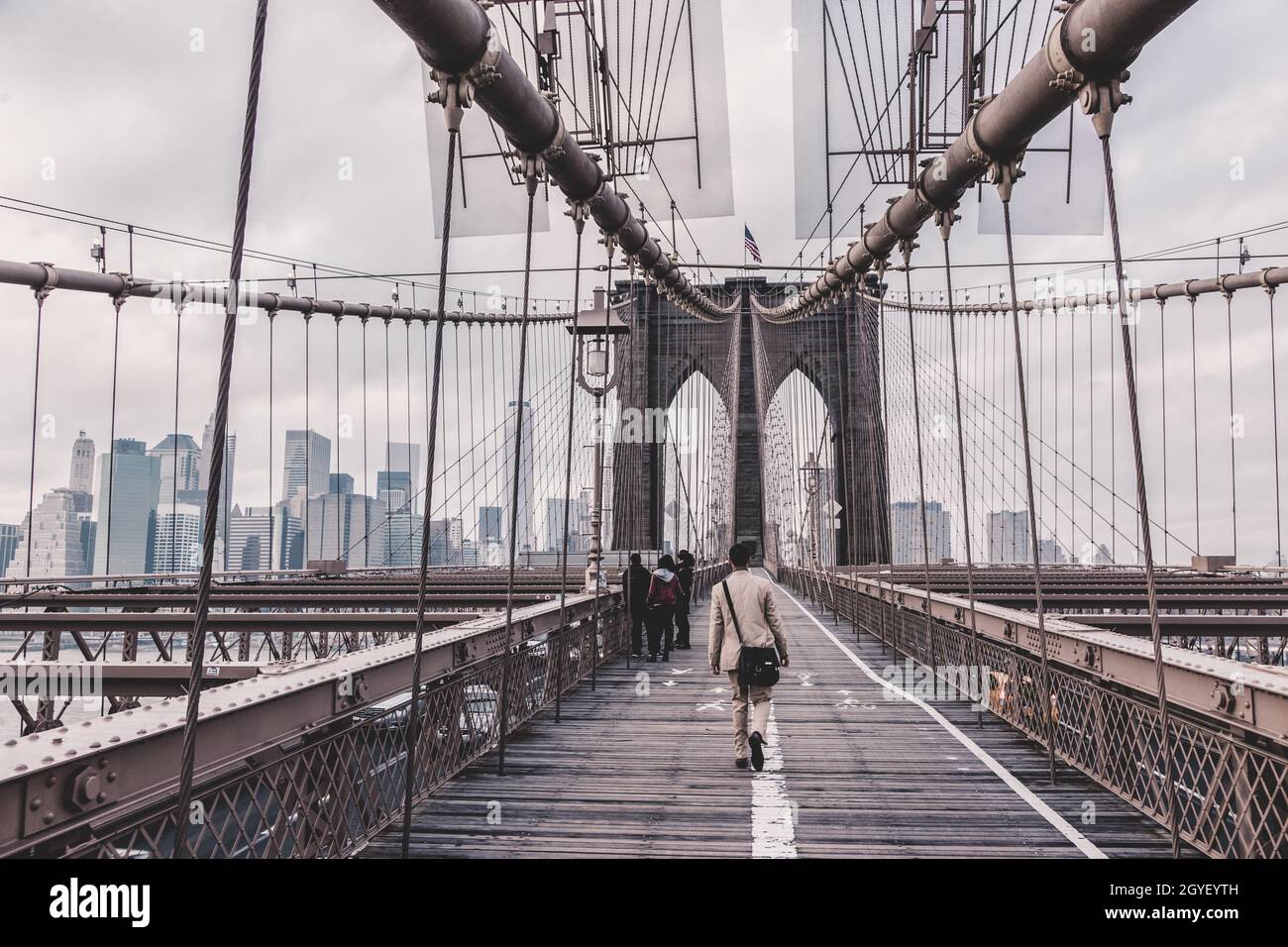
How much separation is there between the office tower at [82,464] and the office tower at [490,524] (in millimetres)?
19520

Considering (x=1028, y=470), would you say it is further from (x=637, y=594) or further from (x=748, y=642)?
(x=637, y=594)

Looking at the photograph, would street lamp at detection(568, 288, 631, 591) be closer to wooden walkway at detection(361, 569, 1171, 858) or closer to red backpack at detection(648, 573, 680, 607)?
red backpack at detection(648, 573, 680, 607)

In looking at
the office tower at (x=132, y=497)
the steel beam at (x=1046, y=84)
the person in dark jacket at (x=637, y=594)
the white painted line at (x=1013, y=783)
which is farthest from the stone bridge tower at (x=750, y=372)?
the steel beam at (x=1046, y=84)

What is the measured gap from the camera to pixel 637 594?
1162cm

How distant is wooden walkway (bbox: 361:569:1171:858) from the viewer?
4.25 metres

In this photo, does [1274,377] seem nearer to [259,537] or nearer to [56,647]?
[56,647]

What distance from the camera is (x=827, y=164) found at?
39.0ft

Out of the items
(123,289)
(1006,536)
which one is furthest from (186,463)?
(1006,536)

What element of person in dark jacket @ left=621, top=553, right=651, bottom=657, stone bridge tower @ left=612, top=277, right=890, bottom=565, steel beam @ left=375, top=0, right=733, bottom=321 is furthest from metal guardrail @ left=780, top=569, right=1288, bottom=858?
stone bridge tower @ left=612, top=277, right=890, bottom=565

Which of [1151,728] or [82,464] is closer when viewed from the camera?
[1151,728]

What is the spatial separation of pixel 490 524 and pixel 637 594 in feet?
79.6

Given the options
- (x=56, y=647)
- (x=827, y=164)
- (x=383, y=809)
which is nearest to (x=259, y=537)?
(x=56, y=647)
